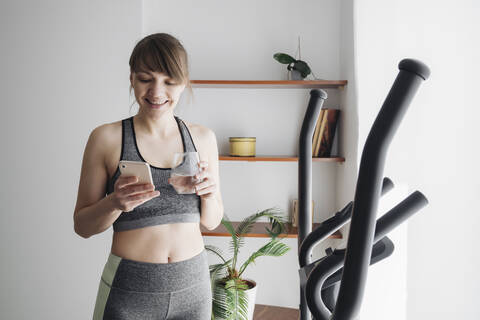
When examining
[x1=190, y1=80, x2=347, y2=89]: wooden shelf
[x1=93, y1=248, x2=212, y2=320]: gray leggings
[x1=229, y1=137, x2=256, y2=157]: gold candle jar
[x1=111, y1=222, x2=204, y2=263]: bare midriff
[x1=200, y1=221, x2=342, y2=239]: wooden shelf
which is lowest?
[x1=200, y1=221, x2=342, y2=239]: wooden shelf

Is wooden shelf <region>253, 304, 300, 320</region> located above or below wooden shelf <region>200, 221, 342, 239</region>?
below

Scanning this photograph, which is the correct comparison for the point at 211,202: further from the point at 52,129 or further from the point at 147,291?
the point at 52,129

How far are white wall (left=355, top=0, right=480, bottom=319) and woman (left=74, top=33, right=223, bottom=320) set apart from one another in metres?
1.15

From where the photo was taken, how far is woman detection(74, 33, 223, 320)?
43.4 inches

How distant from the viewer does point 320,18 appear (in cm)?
245

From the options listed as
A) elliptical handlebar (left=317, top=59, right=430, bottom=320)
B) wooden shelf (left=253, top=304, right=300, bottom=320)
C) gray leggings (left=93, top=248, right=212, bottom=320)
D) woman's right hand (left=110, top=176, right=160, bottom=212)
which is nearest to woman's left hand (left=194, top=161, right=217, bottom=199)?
woman's right hand (left=110, top=176, right=160, bottom=212)

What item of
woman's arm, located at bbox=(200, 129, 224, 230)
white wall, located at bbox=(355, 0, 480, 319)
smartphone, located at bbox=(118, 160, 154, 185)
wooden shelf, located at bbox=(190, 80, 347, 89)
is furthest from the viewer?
wooden shelf, located at bbox=(190, 80, 347, 89)

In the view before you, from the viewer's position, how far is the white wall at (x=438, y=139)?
187 cm

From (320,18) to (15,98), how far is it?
2.07 metres

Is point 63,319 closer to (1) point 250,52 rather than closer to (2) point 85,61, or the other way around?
(2) point 85,61

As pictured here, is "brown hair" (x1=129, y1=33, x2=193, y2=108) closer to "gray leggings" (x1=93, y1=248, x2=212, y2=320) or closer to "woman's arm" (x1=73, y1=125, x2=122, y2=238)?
"woman's arm" (x1=73, y1=125, x2=122, y2=238)

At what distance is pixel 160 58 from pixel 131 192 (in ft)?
1.36

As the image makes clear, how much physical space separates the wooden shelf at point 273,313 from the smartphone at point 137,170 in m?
1.73

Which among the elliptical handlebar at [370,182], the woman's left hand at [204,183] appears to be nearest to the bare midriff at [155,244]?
the woman's left hand at [204,183]
